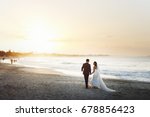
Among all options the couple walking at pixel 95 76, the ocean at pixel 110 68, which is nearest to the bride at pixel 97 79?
the couple walking at pixel 95 76

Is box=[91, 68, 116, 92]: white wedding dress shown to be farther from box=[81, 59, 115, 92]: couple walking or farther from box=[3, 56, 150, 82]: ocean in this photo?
box=[3, 56, 150, 82]: ocean

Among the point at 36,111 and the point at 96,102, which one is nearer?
the point at 36,111

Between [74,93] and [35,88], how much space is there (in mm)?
2091

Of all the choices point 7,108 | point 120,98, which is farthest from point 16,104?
point 120,98

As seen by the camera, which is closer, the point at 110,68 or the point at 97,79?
the point at 97,79

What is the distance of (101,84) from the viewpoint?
1428cm

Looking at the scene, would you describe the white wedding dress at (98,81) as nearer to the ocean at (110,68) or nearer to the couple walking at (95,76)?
the couple walking at (95,76)

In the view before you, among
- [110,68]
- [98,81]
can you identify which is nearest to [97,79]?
[98,81]

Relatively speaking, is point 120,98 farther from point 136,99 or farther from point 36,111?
point 36,111

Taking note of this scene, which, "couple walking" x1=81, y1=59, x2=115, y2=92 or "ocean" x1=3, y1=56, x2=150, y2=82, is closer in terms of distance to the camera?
"couple walking" x1=81, y1=59, x2=115, y2=92

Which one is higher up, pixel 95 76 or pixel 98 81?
pixel 95 76

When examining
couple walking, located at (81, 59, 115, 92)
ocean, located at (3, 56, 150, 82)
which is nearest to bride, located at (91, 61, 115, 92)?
couple walking, located at (81, 59, 115, 92)

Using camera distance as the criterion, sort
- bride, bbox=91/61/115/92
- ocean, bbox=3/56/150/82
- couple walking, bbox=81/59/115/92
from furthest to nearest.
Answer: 1. ocean, bbox=3/56/150/82
2. bride, bbox=91/61/115/92
3. couple walking, bbox=81/59/115/92

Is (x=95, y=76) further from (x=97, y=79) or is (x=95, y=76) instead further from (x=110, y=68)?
(x=110, y=68)
